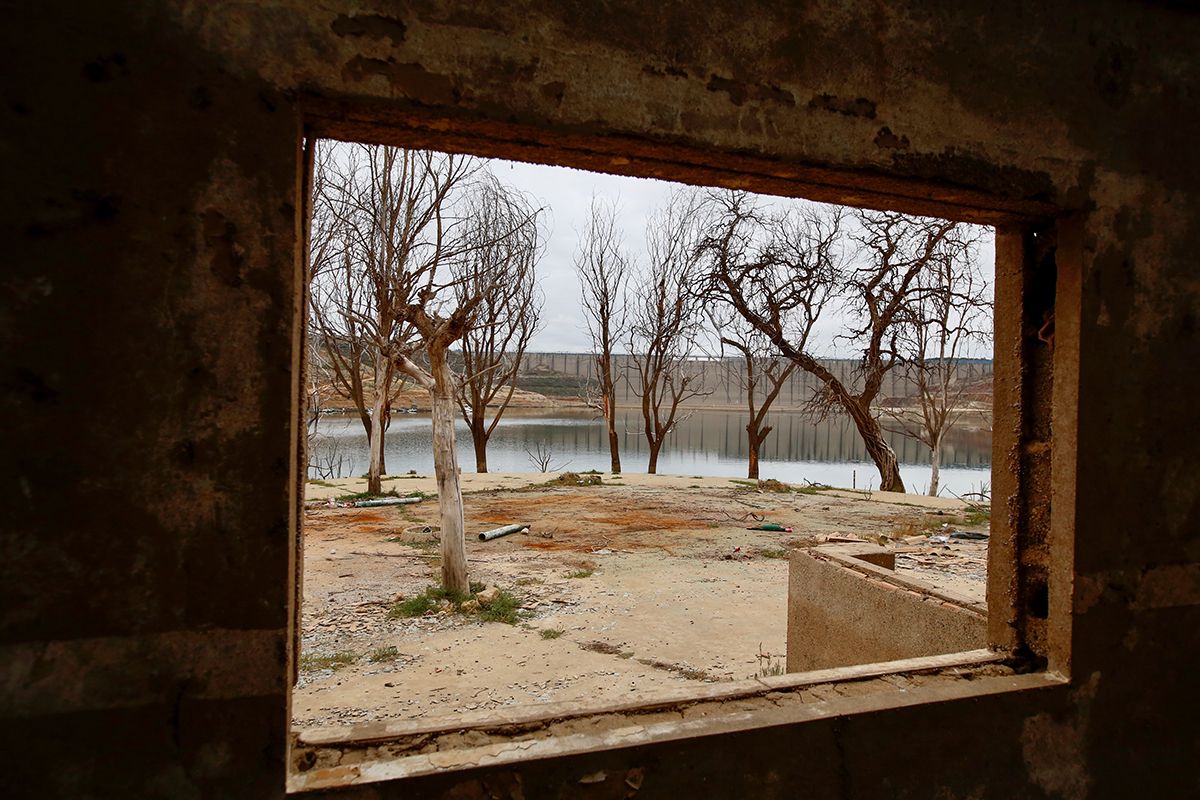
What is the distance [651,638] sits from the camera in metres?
5.56

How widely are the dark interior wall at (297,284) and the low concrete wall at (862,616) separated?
1.65m

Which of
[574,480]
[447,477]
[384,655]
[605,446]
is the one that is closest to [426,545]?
[447,477]

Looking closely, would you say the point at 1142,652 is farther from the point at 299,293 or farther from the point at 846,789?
the point at 299,293

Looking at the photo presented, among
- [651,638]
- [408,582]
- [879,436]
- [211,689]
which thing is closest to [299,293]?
[211,689]

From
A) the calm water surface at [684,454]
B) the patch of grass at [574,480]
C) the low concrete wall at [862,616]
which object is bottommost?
the calm water surface at [684,454]

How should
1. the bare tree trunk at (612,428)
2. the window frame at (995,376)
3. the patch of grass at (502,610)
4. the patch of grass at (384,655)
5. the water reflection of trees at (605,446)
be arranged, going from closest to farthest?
the window frame at (995,376) → the patch of grass at (384,655) → the patch of grass at (502,610) → the bare tree trunk at (612,428) → the water reflection of trees at (605,446)

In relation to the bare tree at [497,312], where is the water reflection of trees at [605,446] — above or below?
below

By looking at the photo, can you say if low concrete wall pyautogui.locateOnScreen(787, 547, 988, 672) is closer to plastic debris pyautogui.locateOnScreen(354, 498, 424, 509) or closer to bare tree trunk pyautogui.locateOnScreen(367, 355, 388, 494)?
plastic debris pyautogui.locateOnScreen(354, 498, 424, 509)

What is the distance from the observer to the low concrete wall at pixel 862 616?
376 cm

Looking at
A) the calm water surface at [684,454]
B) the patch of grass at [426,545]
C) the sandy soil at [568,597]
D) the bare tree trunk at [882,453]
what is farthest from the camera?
the calm water surface at [684,454]

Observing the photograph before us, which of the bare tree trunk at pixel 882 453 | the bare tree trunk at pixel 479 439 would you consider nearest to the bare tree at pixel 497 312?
the bare tree trunk at pixel 479 439

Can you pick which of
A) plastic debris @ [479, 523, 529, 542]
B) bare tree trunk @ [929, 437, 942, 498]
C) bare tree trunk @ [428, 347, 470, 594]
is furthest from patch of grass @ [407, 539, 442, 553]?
bare tree trunk @ [929, 437, 942, 498]

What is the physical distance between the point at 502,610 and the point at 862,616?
321 centimetres

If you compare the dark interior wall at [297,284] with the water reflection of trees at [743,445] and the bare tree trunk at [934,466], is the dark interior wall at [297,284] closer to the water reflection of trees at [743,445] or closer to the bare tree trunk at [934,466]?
the bare tree trunk at [934,466]
